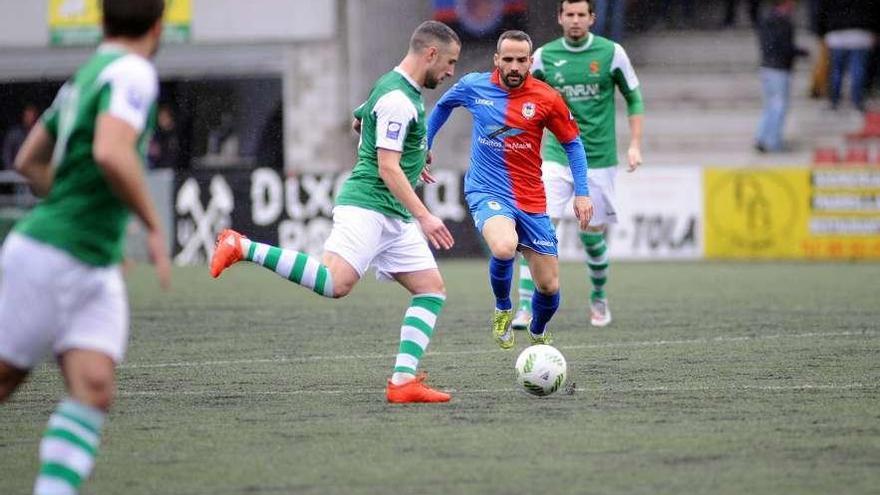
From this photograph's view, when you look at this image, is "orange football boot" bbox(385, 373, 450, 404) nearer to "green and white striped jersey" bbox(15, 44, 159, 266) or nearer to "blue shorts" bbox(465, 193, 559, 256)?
"blue shorts" bbox(465, 193, 559, 256)

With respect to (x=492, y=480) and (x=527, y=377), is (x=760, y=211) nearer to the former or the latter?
(x=527, y=377)

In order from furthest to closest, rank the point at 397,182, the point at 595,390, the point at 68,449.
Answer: the point at 595,390
the point at 397,182
the point at 68,449

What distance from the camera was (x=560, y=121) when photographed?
925 cm

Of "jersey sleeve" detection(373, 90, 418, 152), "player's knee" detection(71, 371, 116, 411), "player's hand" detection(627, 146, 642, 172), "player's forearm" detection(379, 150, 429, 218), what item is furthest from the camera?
"player's hand" detection(627, 146, 642, 172)

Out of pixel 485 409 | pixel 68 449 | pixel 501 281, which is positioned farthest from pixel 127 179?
pixel 501 281

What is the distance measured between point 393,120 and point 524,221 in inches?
85.1

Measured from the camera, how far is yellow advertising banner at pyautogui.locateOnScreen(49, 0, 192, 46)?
25.5 meters

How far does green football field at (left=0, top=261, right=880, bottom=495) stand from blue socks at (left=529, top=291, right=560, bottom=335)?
9.3 inches

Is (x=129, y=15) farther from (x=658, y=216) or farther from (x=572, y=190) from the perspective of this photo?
(x=658, y=216)

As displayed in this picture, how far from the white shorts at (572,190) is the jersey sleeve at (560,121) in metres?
1.88

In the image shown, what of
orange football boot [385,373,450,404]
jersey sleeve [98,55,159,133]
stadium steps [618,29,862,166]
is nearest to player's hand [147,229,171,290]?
jersey sleeve [98,55,159,133]

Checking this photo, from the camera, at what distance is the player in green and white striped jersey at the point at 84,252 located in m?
4.65

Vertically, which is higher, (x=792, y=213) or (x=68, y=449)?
(x=68, y=449)

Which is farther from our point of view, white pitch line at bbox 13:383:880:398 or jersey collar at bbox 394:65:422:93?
white pitch line at bbox 13:383:880:398
